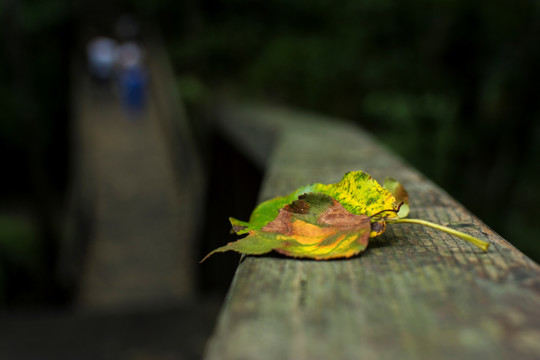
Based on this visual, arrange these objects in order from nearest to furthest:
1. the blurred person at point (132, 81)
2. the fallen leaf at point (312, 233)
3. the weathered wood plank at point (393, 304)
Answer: the weathered wood plank at point (393, 304) < the fallen leaf at point (312, 233) < the blurred person at point (132, 81)

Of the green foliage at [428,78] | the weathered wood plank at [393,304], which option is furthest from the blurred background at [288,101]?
the weathered wood plank at [393,304]

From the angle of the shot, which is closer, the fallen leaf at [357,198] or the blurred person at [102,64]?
the fallen leaf at [357,198]

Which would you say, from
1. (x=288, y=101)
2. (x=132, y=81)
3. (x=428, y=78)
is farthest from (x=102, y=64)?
(x=428, y=78)

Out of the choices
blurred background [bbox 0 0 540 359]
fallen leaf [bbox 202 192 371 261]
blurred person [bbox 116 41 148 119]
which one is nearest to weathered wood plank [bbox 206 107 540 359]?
fallen leaf [bbox 202 192 371 261]

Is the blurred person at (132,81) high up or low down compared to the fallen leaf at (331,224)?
down

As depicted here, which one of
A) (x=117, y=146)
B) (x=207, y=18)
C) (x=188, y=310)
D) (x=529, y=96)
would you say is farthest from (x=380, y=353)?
(x=207, y=18)

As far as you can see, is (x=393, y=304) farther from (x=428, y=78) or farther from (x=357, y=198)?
(x=428, y=78)

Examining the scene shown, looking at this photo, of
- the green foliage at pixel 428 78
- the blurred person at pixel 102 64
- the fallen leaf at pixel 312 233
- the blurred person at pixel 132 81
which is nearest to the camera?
the fallen leaf at pixel 312 233

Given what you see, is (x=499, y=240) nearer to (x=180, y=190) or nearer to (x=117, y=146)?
(x=180, y=190)

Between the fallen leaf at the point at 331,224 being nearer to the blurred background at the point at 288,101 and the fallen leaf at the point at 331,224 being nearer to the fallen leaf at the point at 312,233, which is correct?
the fallen leaf at the point at 312,233
